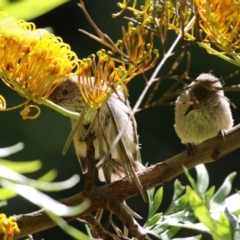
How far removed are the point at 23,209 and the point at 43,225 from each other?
919mm

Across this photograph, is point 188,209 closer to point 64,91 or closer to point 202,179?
point 202,179

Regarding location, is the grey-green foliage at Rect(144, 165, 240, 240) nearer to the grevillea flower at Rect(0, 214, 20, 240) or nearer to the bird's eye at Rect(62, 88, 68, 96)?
the grevillea flower at Rect(0, 214, 20, 240)

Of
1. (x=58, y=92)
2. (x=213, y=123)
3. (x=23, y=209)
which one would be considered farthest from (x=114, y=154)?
(x=23, y=209)

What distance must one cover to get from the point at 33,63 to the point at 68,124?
1104 mm

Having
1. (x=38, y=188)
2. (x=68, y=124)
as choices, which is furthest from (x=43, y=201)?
(x=68, y=124)

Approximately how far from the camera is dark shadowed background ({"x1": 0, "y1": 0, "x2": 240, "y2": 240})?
1.36 meters

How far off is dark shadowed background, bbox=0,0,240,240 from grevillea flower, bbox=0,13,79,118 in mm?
843

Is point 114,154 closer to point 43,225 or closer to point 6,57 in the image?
point 43,225

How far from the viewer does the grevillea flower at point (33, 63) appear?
0.40 m

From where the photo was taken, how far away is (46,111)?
5.04 feet

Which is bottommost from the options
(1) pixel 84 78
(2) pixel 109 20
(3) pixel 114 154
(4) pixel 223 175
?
(4) pixel 223 175

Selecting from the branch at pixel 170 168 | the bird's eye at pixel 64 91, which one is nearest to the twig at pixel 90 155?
the branch at pixel 170 168

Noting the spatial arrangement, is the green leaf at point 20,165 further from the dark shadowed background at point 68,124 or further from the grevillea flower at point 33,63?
the dark shadowed background at point 68,124

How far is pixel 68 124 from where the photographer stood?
4.94 ft
